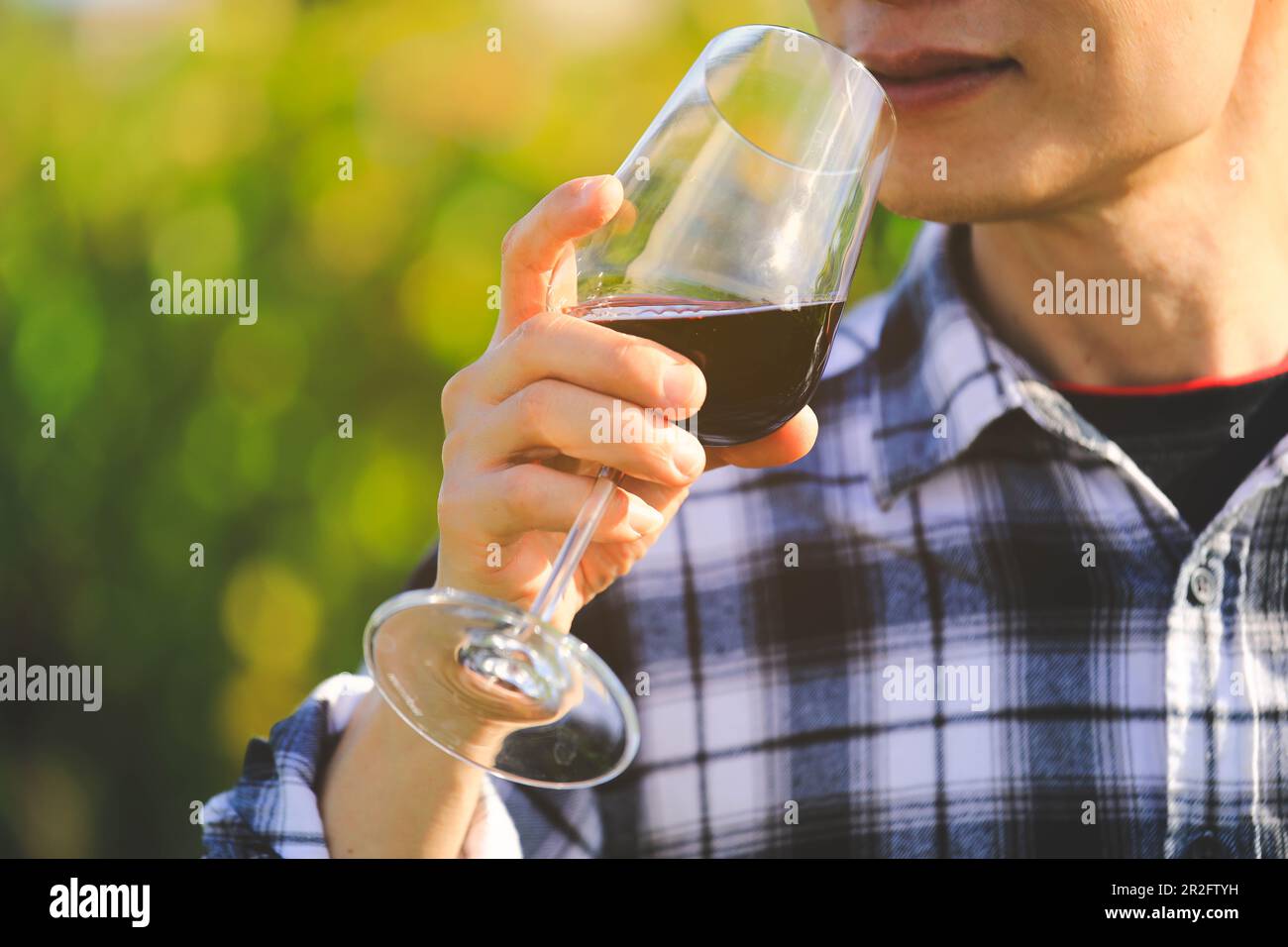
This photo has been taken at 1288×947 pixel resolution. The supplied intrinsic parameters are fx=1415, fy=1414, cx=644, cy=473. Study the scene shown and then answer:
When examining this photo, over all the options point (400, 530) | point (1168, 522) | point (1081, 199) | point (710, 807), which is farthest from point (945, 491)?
point (400, 530)

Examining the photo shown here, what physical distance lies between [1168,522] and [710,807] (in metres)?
0.71

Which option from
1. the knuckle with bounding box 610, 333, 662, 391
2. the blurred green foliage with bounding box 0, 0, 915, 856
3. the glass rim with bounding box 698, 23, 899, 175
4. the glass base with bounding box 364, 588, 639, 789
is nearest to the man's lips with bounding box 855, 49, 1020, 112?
the glass rim with bounding box 698, 23, 899, 175

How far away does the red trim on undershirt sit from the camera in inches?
73.6

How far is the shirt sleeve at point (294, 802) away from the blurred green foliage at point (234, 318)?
4.82 feet

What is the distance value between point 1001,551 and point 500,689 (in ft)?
2.89

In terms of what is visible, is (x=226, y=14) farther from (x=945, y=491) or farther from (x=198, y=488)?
(x=945, y=491)

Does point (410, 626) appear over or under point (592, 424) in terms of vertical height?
under

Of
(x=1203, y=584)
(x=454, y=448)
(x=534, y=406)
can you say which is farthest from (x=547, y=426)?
(x=1203, y=584)

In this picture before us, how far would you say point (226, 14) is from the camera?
10.4ft

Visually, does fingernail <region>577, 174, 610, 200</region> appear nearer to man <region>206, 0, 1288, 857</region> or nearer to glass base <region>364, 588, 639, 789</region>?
glass base <region>364, 588, 639, 789</region>

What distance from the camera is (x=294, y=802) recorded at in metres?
1.61

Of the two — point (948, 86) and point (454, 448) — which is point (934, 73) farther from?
point (454, 448)

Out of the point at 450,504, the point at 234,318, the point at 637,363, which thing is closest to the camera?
the point at 637,363

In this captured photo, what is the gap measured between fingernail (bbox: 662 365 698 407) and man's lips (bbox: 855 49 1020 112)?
62cm
